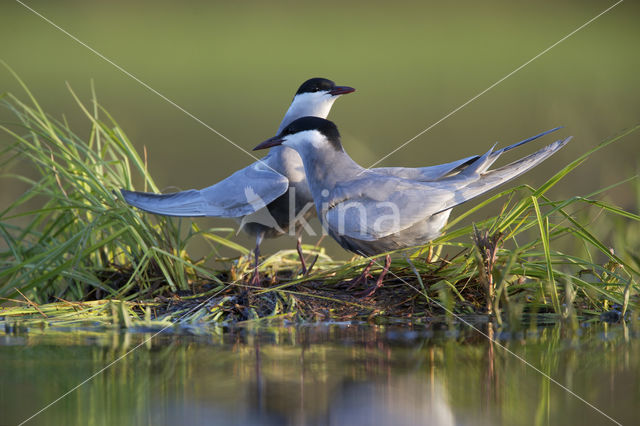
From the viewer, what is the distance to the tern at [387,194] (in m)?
4.02

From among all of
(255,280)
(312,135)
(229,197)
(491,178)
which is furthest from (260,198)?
(491,178)

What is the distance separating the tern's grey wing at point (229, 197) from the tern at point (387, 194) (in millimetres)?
277

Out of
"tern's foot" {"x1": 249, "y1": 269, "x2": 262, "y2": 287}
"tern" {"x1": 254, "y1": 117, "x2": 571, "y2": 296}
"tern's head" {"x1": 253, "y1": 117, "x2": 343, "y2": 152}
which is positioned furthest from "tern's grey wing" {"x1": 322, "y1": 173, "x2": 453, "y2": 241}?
"tern's foot" {"x1": 249, "y1": 269, "x2": 262, "y2": 287}

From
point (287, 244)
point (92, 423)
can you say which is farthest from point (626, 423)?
point (287, 244)

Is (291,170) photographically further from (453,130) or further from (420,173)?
(453,130)

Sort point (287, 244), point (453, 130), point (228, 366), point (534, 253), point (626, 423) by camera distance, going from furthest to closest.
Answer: point (453, 130), point (287, 244), point (534, 253), point (228, 366), point (626, 423)

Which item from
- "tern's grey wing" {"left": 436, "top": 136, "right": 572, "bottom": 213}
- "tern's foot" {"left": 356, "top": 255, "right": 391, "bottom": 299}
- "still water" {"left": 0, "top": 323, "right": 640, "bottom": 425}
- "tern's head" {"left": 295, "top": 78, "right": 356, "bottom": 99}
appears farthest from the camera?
"tern's head" {"left": 295, "top": 78, "right": 356, "bottom": 99}

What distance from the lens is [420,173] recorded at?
4.45 metres

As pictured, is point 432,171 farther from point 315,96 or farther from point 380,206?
point 315,96

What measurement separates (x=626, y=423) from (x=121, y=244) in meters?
3.19

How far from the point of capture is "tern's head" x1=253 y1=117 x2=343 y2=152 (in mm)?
4488

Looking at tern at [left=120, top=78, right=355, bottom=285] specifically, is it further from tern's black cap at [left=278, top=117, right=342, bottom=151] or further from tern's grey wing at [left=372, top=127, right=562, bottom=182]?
tern's grey wing at [left=372, top=127, right=562, bottom=182]

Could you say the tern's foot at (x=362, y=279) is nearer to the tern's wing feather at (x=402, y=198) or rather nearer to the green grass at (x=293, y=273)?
the green grass at (x=293, y=273)

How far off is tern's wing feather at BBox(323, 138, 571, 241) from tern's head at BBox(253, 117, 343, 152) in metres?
0.39
